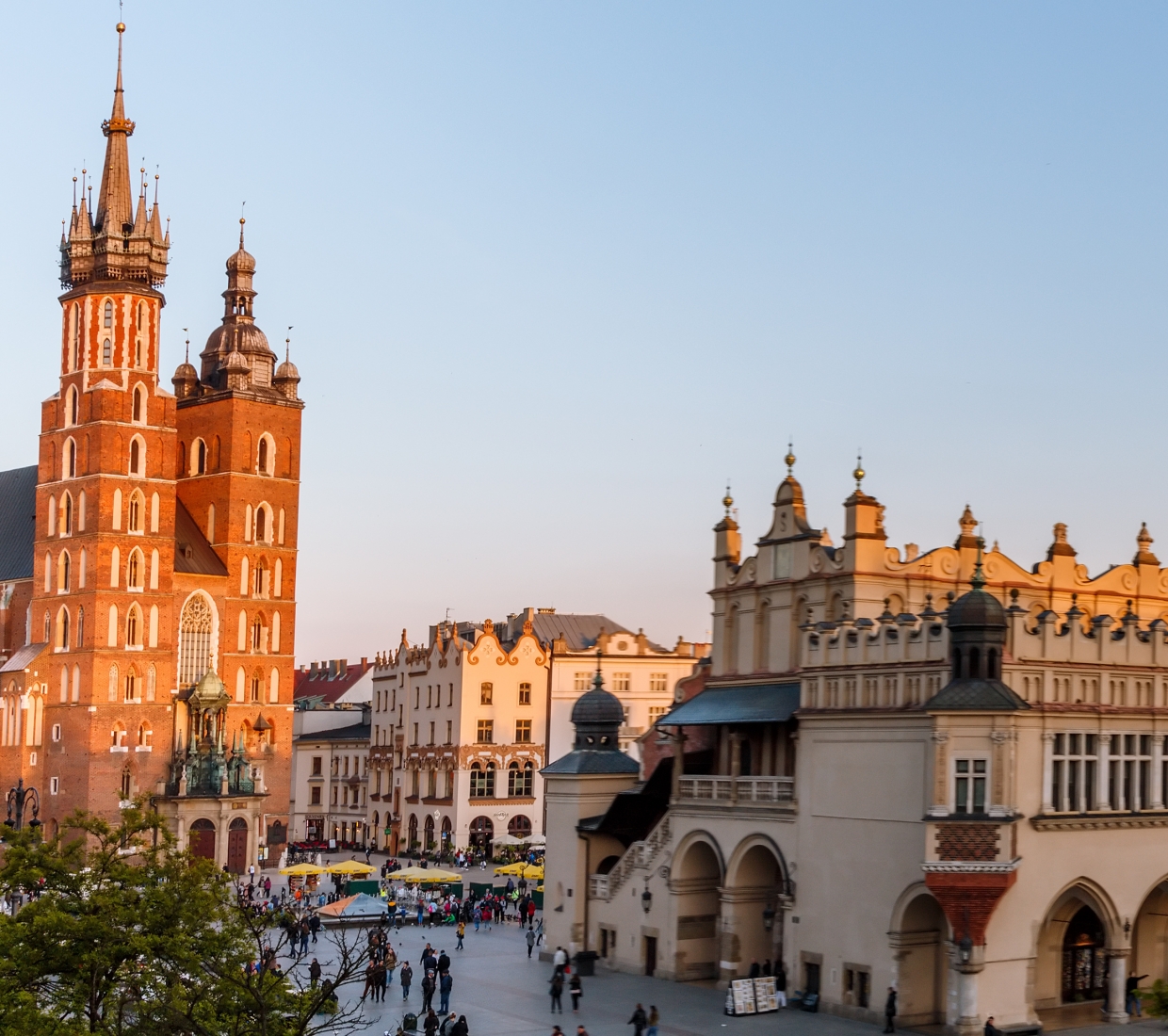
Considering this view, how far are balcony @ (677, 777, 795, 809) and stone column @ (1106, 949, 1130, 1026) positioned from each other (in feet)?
29.5

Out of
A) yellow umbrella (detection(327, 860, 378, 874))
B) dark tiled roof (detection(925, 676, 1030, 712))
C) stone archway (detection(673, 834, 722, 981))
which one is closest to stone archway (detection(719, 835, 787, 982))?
stone archway (detection(673, 834, 722, 981))

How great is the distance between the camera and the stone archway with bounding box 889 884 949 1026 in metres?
44.6

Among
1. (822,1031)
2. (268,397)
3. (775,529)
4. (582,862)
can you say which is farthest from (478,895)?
(268,397)

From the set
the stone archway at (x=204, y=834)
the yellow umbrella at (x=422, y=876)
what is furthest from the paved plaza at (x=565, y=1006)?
the stone archway at (x=204, y=834)

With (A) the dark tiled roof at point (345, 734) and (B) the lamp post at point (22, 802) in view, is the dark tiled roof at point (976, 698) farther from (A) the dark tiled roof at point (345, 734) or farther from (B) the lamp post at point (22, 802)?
(A) the dark tiled roof at point (345, 734)

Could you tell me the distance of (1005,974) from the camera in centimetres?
4319

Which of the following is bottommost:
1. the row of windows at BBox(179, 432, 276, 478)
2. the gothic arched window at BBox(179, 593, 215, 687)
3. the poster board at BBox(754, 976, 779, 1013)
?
the poster board at BBox(754, 976, 779, 1013)

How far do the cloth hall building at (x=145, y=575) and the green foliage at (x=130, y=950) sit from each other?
52.8 meters

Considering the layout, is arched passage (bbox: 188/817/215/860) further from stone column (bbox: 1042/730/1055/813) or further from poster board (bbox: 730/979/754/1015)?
stone column (bbox: 1042/730/1055/813)

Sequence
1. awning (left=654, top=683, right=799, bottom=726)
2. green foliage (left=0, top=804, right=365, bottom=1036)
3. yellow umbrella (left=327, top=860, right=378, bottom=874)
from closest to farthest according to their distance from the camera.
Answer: green foliage (left=0, top=804, right=365, bottom=1036), awning (left=654, top=683, right=799, bottom=726), yellow umbrella (left=327, top=860, right=378, bottom=874)

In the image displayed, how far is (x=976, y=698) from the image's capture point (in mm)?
43031

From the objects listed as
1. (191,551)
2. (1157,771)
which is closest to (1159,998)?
(1157,771)

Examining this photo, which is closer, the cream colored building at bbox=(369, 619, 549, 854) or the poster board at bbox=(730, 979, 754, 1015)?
the poster board at bbox=(730, 979, 754, 1015)

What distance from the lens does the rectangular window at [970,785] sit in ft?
141
